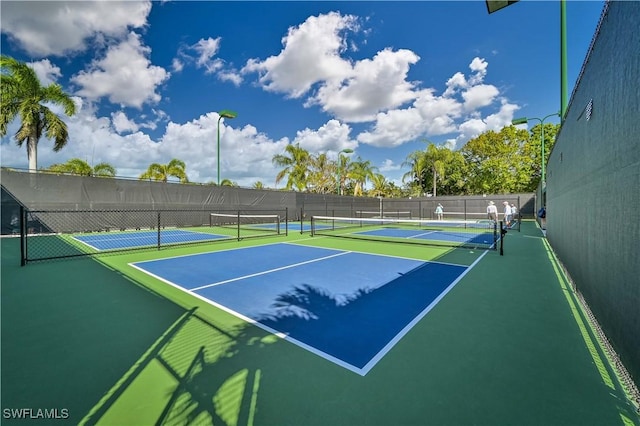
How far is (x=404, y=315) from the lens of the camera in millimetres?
3740

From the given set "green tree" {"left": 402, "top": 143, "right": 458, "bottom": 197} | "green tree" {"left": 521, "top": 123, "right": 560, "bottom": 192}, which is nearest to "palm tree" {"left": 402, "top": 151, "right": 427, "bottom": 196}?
"green tree" {"left": 402, "top": 143, "right": 458, "bottom": 197}

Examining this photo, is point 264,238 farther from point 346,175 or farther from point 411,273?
point 346,175

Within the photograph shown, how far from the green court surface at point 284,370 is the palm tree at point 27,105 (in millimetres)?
17067

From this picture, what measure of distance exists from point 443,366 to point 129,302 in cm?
432

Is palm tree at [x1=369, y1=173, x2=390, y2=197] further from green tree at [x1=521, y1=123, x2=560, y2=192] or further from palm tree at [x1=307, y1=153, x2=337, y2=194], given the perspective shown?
green tree at [x1=521, y1=123, x2=560, y2=192]

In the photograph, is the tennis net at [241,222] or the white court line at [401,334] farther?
the tennis net at [241,222]

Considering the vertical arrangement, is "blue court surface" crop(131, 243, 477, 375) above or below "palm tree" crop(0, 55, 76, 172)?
below

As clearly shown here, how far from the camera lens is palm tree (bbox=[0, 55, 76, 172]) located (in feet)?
51.0

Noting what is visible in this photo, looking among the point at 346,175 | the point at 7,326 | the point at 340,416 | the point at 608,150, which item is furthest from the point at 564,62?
the point at 346,175

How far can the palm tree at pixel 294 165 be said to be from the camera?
1235 inches

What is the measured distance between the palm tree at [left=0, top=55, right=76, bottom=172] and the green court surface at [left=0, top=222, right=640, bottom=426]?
1707cm

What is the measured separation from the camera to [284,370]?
8.23ft

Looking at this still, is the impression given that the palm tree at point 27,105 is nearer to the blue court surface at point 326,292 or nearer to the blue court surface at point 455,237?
the blue court surface at point 326,292

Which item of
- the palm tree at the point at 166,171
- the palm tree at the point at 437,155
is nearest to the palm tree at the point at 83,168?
the palm tree at the point at 166,171
